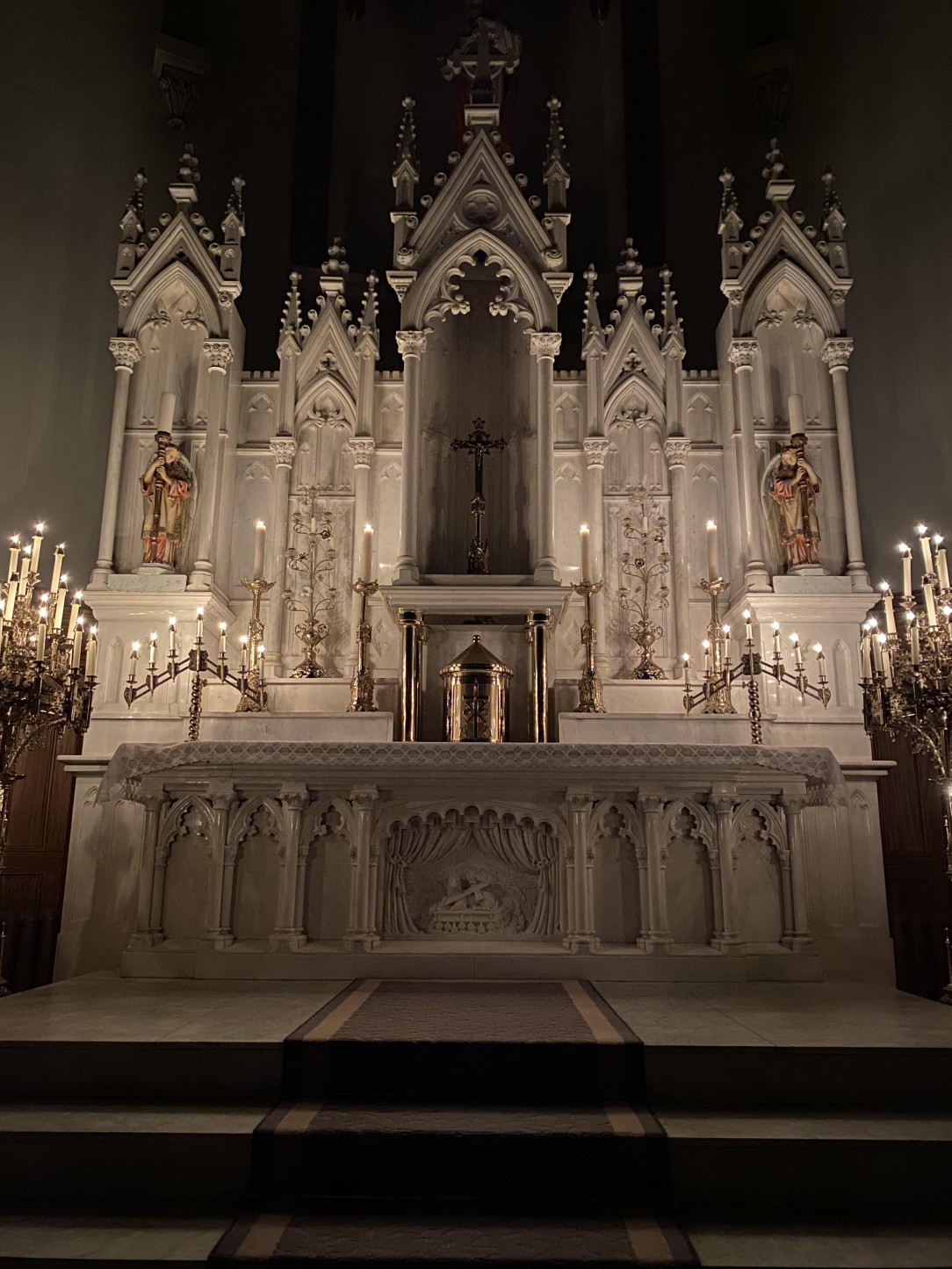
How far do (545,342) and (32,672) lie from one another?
5.64 metres

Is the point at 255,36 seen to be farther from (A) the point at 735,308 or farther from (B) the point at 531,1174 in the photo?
(B) the point at 531,1174

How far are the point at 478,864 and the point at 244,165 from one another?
31.5 ft

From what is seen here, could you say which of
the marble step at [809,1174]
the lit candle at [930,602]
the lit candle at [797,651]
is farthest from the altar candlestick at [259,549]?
the marble step at [809,1174]

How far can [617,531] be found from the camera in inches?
353

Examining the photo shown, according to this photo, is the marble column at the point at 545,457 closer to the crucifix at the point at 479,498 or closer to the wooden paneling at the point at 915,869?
the crucifix at the point at 479,498

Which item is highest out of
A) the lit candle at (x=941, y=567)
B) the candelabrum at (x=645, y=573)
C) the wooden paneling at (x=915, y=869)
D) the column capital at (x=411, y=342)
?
the column capital at (x=411, y=342)

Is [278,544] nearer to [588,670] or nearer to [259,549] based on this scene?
[259,549]

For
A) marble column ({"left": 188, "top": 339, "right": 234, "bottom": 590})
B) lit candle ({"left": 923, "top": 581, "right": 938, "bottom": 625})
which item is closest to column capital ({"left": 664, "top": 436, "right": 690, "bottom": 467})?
lit candle ({"left": 923, "top": 581, "right": 938, "bottom": 625})

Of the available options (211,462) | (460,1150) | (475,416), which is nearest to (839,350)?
(475,416)

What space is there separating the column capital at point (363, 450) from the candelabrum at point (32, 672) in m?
3.49

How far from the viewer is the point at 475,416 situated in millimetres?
9719

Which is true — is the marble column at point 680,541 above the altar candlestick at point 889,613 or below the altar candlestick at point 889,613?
above

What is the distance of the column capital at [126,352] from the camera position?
29.2ft

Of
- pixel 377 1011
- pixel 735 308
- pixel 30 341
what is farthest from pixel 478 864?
pixel 30 341
